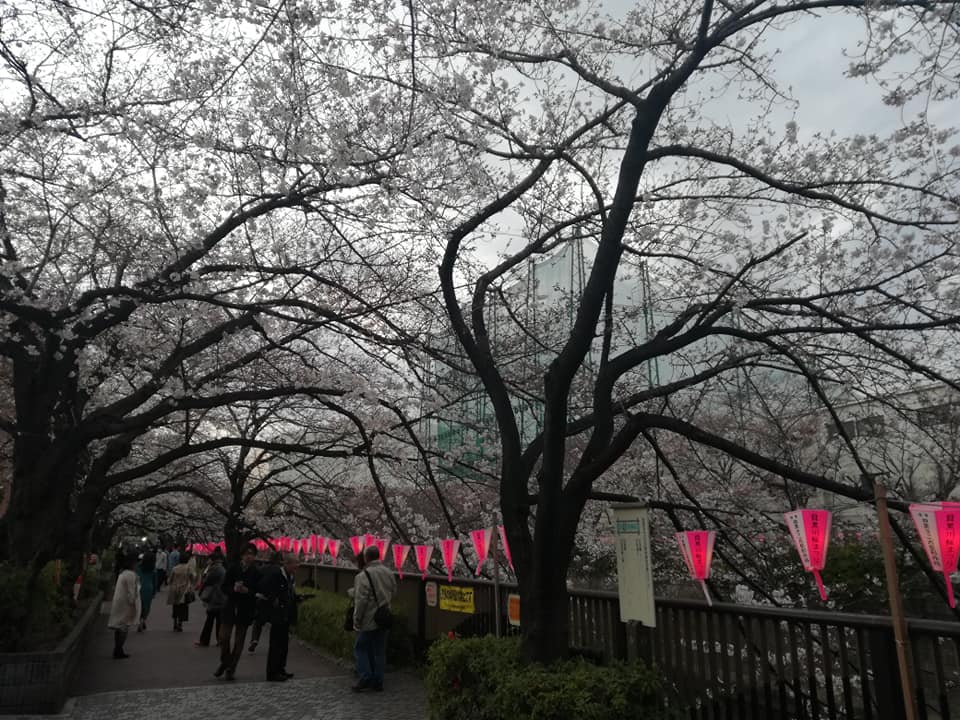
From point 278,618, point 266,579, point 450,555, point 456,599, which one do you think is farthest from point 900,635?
point 266,579

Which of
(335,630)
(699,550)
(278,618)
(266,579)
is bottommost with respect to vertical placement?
(335,630)

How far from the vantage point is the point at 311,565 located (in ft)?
65.3

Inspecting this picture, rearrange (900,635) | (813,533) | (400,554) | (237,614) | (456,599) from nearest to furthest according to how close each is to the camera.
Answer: (900,635), (813,533), (456,599), (237,614), (400,554)

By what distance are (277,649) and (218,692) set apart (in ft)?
3.49

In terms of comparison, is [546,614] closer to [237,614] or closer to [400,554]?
[237,614]

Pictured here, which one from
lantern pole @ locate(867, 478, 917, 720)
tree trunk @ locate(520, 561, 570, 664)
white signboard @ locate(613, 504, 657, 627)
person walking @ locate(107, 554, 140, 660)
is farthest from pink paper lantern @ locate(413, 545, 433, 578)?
lantern pole @ locate(867, 478, 917, 720)

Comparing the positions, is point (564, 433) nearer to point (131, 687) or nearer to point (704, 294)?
point (704, 294)

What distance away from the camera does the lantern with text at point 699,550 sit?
6402 mm

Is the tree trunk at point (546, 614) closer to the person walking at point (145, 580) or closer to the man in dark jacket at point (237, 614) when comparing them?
the man in dark jacket at point (237, 614)

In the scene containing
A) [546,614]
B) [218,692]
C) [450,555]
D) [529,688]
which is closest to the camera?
[529,688]

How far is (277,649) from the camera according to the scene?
1007 cm

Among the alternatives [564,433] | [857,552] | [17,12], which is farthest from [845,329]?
[857,552]

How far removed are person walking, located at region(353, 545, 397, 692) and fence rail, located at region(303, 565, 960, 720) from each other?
2.99m

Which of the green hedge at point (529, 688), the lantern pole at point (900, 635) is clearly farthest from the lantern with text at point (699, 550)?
the lantern pole at point (900, 635)
